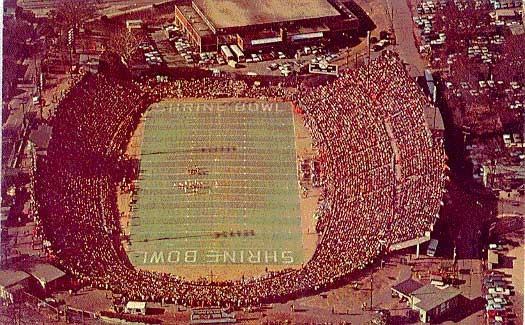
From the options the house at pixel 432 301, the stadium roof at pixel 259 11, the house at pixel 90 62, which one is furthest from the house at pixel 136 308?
the stadium roof at pixel 259 11

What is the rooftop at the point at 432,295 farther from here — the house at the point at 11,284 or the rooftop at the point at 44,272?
the house at the point at 11,284

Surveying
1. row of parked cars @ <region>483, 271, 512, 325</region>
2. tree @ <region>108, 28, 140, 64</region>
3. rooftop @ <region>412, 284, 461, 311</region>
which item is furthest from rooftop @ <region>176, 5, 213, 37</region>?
rooftop @ <region>412, 284, 461, 311</region>

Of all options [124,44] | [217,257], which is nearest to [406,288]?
[217,257]

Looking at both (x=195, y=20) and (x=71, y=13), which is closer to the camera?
(x=195, y=20)

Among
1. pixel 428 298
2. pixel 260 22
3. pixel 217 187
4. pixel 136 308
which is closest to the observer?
pixel 136 308

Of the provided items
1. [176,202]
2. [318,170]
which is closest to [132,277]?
[176,202]

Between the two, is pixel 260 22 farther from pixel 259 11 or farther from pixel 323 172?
pixel 323 172

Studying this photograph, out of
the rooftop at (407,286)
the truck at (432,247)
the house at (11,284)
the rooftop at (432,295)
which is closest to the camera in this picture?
the rooftop at (432,295)
